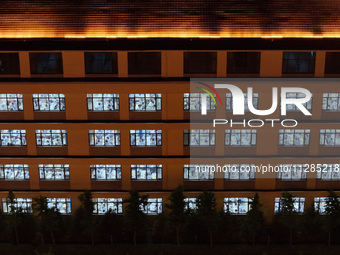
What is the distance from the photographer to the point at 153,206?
30.3 meters

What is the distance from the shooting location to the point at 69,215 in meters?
30.3

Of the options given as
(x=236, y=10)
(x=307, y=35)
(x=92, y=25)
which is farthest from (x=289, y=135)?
(x=92, y=25)

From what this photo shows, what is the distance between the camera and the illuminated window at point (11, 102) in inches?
1135

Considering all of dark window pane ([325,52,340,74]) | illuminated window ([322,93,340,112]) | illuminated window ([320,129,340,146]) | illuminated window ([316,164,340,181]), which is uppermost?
dark window pane ([325,52,340,74])

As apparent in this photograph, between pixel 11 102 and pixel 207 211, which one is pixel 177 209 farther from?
pixel 11 102

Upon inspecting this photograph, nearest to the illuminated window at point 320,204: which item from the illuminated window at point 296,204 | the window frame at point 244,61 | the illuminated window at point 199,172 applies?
the illuminated window at point 296,204

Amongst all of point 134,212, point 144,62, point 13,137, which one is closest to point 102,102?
point 144,62

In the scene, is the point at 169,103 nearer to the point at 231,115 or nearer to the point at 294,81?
the point at 231,115

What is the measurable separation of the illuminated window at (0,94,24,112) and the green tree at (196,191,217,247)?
41.6 ft

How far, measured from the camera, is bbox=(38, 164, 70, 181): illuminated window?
2978 cm

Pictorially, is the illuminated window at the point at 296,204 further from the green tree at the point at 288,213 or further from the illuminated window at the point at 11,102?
the illuminated window at the point at 11,102

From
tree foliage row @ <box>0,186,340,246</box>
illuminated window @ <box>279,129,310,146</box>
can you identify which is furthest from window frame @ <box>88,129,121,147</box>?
illuminated window @ <box>279,129,310,146</box>

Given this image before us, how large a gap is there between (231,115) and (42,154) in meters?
12.3

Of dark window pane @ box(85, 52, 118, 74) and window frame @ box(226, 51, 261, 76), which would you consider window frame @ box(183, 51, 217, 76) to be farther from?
dark window pane @ box(85, 52, 118, 74)
